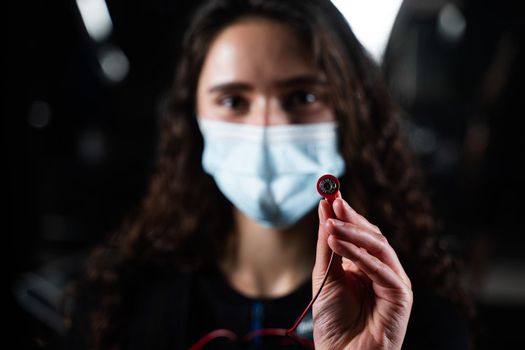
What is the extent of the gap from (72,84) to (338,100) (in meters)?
1.85

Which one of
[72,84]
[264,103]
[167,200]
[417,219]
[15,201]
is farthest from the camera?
[72,84]

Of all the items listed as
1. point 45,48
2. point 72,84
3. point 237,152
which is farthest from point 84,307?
point 72,84

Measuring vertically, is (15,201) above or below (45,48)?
below

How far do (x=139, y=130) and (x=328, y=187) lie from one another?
8.63 feet

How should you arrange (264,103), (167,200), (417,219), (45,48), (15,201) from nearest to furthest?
(264,103) < (417,219) < (167,200) < (15,201) < (45,48)

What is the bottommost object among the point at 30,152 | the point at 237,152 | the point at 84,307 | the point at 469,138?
the point at 469,138

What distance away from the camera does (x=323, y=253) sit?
1.63ft

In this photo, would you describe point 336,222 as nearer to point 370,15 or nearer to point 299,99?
point 370,15

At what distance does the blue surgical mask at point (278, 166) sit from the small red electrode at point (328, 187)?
0.87 ft

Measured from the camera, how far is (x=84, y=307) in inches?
38.2

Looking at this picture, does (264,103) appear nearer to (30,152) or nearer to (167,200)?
(167,200)

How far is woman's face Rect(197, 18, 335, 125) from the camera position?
0.76 m

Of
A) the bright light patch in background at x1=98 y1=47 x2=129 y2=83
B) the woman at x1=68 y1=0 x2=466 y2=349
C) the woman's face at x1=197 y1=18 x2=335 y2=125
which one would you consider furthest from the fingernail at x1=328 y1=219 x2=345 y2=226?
the bright light patch in background at x1=98 y1=47 x2=129 y2=83

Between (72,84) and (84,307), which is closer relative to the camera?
(84,307)
